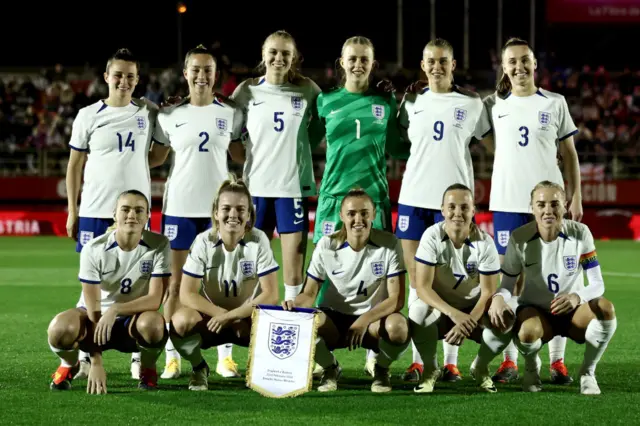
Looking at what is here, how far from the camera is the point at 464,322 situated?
6.09 meters

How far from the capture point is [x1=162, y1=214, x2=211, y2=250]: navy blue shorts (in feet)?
23.0

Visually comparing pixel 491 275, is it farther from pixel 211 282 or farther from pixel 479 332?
pixel 211 282

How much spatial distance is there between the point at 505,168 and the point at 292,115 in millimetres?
1444

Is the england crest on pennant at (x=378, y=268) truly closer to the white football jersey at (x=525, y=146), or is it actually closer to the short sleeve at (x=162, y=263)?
the white football jersey at (x=525, y=146)

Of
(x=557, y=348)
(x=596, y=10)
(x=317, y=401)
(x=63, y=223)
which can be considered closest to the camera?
(x=317, y=401)

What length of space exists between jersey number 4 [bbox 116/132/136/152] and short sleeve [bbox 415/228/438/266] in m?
2.04

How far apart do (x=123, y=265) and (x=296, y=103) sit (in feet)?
5.48

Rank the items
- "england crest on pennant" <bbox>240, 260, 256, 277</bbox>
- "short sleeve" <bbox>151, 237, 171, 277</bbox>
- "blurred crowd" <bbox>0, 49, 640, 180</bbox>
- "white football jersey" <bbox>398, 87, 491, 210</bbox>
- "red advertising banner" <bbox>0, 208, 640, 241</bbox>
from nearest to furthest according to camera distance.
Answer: "short sleeve" <bbox>151, 237, 171, 277</bbox>
"england crest on pennant" <bbox>240, 260, 256, 277</bbox>
"white football jersey" <bbox>398, 87, 491, 210</bbox>
"red advertising banner" <bbox>0, 208, 640, 241</bbox>
"blurred crowd" <bbox>0, 49, 640, 180</bbox>

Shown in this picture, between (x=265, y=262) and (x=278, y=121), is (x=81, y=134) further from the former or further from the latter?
(x=265, y=262)

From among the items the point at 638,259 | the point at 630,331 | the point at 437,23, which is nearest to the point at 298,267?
the point at 630,331

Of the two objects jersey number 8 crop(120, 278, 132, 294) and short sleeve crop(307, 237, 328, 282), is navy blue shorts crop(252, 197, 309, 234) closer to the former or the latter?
short sleeve crop(307, 237, 328, 282)

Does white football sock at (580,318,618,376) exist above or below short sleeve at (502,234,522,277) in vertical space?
below

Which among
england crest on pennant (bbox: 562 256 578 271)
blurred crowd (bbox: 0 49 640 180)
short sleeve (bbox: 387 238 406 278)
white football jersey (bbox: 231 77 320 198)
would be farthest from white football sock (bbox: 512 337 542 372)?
blurred crowd (bbox: 0 49 640 180)

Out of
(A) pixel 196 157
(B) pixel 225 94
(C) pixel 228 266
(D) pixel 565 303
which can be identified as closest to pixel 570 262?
(D) pixel 565 303
